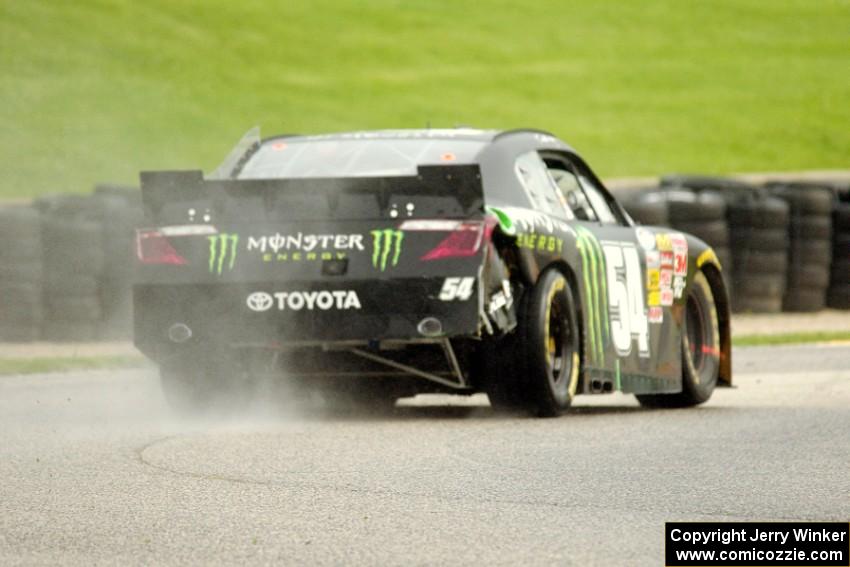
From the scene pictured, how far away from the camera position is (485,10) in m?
58.6

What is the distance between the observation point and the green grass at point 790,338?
18328mm

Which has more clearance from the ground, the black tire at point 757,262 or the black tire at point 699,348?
the black tire at point 699,348

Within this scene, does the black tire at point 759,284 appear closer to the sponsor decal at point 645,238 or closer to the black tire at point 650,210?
the black tire at point 650,210

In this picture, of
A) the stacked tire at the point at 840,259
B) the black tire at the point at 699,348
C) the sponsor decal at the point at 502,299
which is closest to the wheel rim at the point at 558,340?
the sponsor decal at the point at 502,299

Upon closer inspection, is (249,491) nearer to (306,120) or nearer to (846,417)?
(846,417)

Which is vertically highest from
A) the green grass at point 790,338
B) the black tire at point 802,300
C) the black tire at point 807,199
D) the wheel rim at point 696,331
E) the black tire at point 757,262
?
the wheel rim at point 696,331

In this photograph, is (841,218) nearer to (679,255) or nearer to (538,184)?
(679,255)

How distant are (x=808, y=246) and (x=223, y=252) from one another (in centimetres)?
1173

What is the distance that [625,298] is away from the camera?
36.5 feet

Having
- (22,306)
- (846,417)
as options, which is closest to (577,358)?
(846,417)

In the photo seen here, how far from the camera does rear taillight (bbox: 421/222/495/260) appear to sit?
9.68 meters

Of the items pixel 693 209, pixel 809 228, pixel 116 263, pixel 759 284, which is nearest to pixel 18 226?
pixel 116 263

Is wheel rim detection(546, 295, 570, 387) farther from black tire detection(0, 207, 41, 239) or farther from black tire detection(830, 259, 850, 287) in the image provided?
black tire detection(830, 259, 850, 287)

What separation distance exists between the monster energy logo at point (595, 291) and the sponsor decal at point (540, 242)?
10.7 inches
